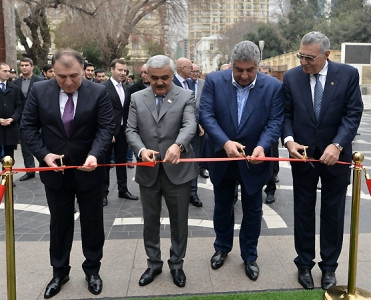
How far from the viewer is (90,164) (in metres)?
3.35

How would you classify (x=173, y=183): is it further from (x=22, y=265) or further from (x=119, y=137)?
(x=119, y=137)

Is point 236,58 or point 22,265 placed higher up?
point 236,58

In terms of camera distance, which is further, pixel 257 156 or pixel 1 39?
pixel 1 39

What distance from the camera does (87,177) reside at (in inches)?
140

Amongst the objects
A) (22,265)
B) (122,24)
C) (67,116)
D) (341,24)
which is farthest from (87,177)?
(341,24)

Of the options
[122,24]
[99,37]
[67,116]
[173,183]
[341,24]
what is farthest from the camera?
[341,24]

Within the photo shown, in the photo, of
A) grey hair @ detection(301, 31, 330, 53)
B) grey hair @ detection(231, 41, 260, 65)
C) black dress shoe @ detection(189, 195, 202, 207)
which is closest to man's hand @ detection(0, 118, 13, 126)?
black dress shoe @ detection(189, 195, 202, 207)

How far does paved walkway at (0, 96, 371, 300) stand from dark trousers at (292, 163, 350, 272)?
0.25m

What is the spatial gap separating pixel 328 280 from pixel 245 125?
5.00ft

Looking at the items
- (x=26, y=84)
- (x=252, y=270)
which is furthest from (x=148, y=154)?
(x=26, y=84)

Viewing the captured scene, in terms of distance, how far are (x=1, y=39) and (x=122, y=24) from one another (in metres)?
15.1

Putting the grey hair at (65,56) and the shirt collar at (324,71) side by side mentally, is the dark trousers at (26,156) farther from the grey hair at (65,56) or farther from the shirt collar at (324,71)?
the shirt collar at (324,71)

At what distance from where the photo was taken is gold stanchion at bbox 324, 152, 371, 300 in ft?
10.9

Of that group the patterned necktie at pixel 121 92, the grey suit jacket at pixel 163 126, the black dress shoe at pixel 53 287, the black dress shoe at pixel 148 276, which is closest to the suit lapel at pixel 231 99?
the grey suit jacket at pixel 163 126
